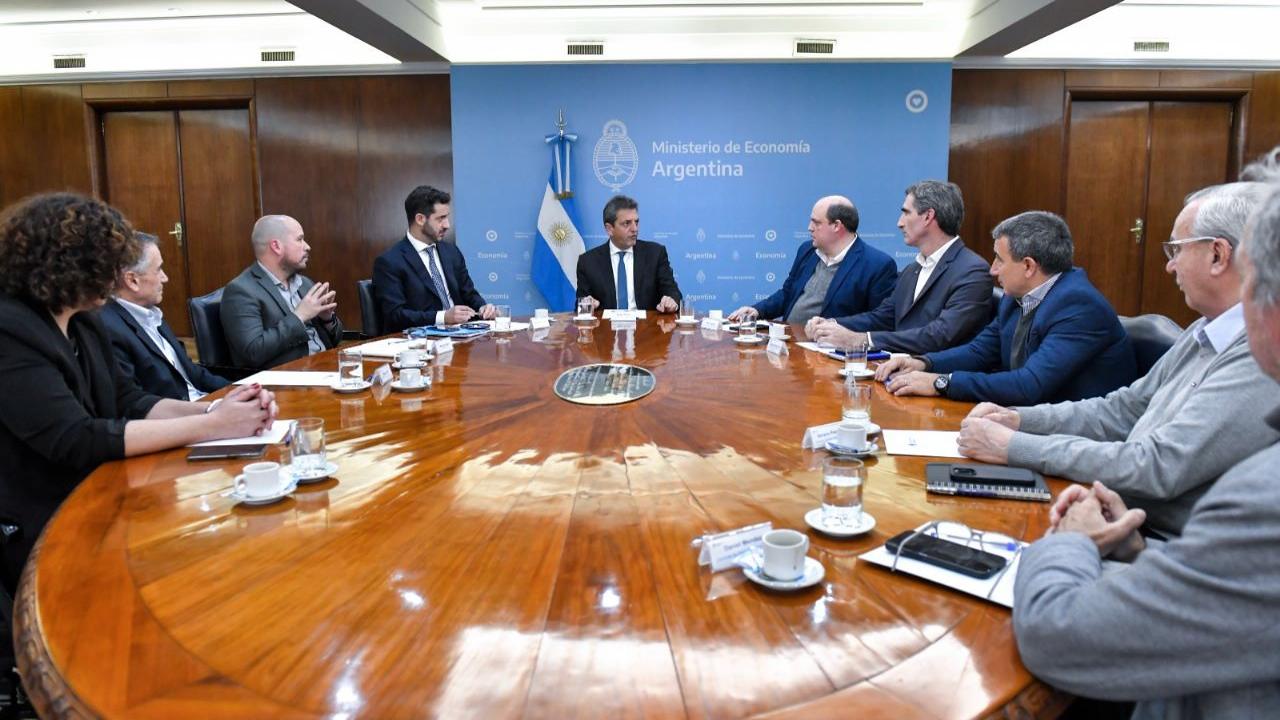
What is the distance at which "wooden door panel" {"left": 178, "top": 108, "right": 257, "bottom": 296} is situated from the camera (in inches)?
315

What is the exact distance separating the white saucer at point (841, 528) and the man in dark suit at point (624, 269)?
396 centimetres

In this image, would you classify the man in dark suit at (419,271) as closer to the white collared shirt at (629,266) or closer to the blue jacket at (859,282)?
the white collared shirt at (629,266)

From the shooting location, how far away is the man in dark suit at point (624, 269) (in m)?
5.42

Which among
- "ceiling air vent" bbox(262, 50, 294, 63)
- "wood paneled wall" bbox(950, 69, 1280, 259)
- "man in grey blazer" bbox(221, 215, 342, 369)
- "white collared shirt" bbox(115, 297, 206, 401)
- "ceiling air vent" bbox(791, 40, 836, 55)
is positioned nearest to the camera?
"white collared shirt" bbox(115, 297, 206, 401)

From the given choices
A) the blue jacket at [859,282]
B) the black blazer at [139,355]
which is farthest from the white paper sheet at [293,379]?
the blue jacket at [859,282]

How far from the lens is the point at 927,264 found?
12.8ft

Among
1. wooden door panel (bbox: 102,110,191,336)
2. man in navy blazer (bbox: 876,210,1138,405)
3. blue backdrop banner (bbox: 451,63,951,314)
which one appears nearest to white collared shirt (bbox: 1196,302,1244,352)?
man in navy blazer (bbox: 876,210,1138,405)

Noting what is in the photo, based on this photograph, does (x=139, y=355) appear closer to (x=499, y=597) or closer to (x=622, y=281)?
(x=499, y=597)

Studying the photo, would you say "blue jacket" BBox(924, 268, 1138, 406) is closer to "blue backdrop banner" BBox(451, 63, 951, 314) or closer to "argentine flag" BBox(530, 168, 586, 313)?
"blue backdrop banner" BBox(451, 63, 951, 314)

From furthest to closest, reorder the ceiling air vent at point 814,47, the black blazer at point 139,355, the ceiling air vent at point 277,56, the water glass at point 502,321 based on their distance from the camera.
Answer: the ceiling air vent at point 277,56 → the ceiling air vent at point 814,47 → the water glass at point 502,321 → the black blazer at point 139,355

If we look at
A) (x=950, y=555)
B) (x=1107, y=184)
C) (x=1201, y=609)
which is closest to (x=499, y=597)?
(x=950, y=555)

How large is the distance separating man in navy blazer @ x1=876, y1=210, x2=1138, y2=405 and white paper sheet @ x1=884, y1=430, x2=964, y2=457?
488 mm

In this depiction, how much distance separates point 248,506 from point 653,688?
3.25 ft

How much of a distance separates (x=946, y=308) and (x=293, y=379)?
9.01 ft
